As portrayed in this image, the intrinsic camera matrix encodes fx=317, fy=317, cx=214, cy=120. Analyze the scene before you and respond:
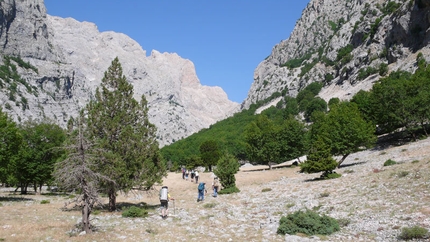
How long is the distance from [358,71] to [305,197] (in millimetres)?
127263

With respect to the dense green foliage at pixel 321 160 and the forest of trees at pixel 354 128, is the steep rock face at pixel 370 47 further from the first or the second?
the dense green foliage at pixel 321 160

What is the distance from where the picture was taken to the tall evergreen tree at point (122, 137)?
23.7 meters

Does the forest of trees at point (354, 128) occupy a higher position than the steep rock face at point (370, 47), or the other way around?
the steep rock face at point (370, 47)

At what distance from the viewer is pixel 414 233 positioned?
43.3ft

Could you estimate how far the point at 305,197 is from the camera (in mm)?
25031

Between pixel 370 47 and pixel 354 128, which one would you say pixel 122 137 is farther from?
pixel 370 47

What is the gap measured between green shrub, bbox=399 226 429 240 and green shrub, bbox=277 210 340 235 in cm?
334

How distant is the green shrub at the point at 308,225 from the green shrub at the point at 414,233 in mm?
3339

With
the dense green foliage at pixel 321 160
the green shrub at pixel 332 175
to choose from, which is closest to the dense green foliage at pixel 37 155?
the dense green foliage at pixel 321 160

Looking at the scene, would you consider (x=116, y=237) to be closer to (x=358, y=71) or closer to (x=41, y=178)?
(x=41, y=178)

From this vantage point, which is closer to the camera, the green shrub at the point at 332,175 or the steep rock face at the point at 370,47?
the green shrub at the point at 332,175

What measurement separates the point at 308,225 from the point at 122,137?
589 inches

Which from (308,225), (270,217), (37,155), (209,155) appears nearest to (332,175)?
(270,217)

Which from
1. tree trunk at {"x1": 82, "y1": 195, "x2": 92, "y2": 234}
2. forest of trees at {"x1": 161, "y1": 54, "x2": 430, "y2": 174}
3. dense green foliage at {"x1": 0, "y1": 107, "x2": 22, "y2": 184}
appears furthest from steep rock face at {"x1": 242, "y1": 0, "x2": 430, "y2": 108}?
tree trunk at {"x1": 82, "y1": 195, "x2": 92, "y2": 234}
